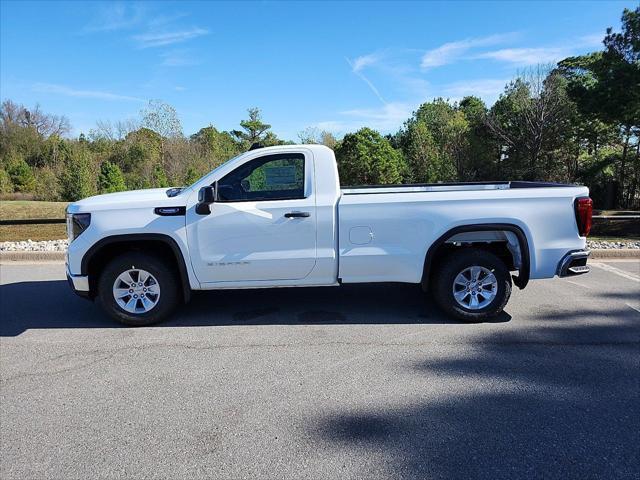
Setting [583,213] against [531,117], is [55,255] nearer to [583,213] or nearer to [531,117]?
[583,213]

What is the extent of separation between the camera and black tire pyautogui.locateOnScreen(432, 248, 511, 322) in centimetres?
505

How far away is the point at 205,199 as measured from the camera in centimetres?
477

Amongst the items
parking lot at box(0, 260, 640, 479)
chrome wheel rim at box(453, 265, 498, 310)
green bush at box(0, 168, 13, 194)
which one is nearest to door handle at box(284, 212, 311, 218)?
parking lot at box(0, 260, 640, 479)

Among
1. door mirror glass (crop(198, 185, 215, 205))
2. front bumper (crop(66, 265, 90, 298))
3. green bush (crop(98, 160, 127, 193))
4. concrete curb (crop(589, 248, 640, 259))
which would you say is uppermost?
green bush (crop(98, 160, 127, 193))

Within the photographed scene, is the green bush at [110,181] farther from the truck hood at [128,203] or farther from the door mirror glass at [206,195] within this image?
the door mirror glass at [206,195]

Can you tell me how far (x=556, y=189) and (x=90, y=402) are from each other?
491cm

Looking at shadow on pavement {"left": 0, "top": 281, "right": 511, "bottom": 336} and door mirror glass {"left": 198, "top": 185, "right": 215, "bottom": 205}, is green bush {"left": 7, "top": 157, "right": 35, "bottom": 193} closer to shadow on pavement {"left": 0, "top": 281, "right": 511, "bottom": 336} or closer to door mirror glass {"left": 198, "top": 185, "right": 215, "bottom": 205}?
shadow on pavement {"left": 0, "top": 281, "right": 511, "bottom": 336}

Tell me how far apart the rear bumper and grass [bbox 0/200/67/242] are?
13.8 m

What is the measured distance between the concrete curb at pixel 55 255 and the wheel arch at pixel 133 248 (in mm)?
4761

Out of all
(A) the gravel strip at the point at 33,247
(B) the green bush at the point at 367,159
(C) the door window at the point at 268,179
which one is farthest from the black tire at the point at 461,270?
(B) the green bush at the point at 367,159

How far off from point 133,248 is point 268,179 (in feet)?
5.64

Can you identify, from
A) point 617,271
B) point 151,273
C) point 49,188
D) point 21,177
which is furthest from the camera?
point 21,177

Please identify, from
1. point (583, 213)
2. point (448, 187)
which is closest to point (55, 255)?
point (448, 187)

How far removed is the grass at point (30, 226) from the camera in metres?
14.5
